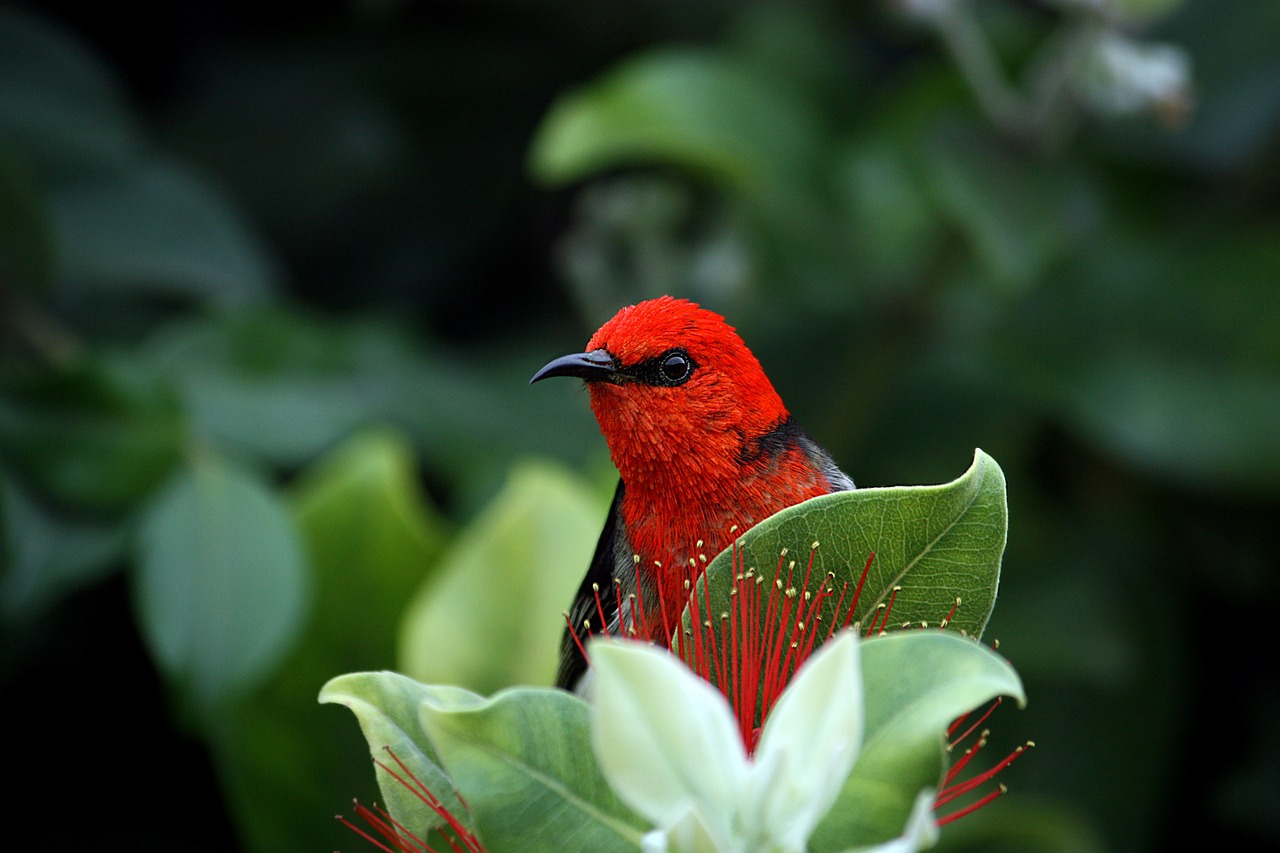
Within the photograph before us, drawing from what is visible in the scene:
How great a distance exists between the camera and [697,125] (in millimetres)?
1476

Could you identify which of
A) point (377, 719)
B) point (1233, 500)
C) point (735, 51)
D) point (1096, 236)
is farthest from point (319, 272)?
point (377, 719)

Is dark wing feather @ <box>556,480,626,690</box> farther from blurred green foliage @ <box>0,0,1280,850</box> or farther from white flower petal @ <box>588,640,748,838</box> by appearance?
blurred green foliage @ <box>0,0,1280,850</box>

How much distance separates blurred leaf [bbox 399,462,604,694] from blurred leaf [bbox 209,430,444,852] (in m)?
0.09

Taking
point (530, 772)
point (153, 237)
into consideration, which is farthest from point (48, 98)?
point (530, 772)

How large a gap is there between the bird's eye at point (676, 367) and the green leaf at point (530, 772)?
0.45 feet

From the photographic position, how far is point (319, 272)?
200 centimetres

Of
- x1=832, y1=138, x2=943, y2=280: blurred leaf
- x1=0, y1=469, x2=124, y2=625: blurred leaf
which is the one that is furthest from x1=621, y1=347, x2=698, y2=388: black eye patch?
x1=832, y1=138, x2=943, y2=280: blurred leaf

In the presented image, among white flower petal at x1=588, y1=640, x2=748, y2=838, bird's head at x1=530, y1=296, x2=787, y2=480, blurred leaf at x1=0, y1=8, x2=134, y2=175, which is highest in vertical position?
blurred leaf at x1=0, y1=8, x2=134, y2=175

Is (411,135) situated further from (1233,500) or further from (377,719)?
(377,719)

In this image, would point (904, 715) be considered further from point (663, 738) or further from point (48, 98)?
point (48, 98)

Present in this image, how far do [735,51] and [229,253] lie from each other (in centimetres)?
85

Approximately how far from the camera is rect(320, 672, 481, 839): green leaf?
462mm

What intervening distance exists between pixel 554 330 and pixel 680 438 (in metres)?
1.37

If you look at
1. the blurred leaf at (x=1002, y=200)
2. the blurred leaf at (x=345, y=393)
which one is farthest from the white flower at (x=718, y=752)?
the blurred leaf at (x=345, y=393)
